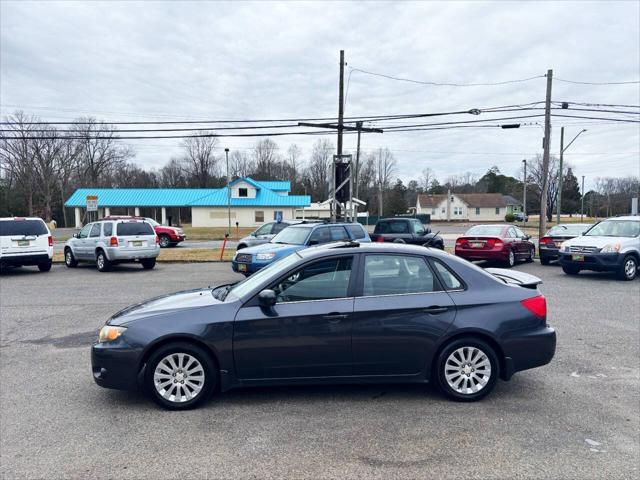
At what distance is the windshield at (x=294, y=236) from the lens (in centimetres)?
1213

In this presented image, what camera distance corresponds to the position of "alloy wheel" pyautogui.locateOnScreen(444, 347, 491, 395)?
4.45 meters

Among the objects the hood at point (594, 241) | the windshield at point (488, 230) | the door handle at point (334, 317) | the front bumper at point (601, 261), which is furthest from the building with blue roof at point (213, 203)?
the door handle at point (334, 317)

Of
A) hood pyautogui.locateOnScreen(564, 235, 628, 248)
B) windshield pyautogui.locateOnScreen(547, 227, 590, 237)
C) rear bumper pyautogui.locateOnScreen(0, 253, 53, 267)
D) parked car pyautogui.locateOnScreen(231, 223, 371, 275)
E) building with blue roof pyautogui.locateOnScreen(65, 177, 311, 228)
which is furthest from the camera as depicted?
building with blue roof pyautogui.locateOnScreen(65, 177, 311, 228)

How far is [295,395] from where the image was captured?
4598 millimetres

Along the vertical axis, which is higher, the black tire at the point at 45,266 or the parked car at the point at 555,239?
the parked car at the point at 555,239

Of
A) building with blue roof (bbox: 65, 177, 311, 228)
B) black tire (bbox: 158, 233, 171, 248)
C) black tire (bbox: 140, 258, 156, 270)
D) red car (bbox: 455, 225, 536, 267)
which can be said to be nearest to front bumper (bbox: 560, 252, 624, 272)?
red car (bbox: 455, 225, 536, 267)

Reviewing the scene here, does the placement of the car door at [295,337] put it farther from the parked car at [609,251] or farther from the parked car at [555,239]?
the parked car at [555,239]

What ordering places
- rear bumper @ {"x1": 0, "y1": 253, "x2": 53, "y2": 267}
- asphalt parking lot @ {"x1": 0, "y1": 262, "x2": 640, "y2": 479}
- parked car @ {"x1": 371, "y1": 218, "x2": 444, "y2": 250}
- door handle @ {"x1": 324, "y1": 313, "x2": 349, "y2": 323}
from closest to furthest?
asphalt parking lot @ {"x1": 0, "y1": 262, "x2": 640, "y2": 479}
door handle @ {"x1": 324, "y1": 313, "x2": 349, "y2": 323}
rear bumper @ {"x1": 0, "y1": 253, "x2": 53, "y2": 267}
parked car @ {"x1": 371, "y1": 218, "x2": 444, "y2": 250}

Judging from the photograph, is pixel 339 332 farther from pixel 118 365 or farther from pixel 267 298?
pixel 118 365

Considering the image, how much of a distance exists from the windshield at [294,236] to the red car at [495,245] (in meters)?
6.48

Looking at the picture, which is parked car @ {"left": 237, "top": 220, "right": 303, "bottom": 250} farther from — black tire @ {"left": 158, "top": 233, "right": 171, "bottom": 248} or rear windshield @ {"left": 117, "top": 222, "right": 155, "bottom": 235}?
black tire @ {"left": 158, "top": 233, "right": 171, "bottom": 248}

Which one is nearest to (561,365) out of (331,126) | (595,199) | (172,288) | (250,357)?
(250,357)

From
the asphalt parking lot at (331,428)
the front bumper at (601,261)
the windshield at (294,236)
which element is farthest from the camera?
the front bumper at (601,261)

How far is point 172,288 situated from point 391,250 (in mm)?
8484
